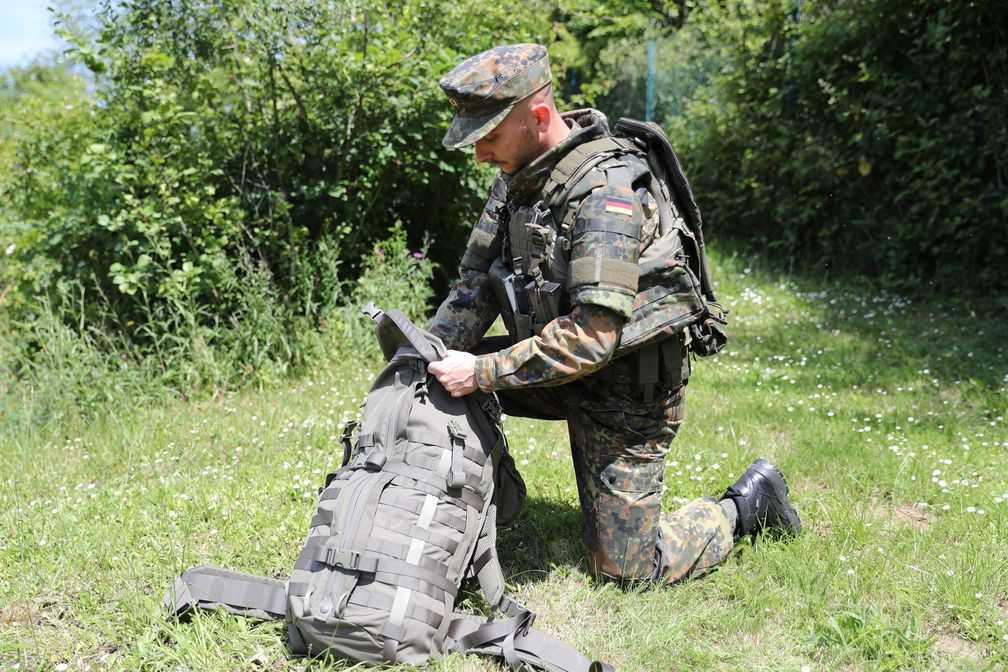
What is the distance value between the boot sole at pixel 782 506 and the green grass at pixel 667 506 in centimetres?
9

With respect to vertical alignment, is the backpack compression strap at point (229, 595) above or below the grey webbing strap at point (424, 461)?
below

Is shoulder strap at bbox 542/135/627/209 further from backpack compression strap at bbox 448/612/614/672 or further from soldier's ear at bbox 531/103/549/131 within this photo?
backpack compression strap at bbox 448/612/614/672

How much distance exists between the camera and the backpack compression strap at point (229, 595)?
2799 millimetres

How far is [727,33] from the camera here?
933 cm

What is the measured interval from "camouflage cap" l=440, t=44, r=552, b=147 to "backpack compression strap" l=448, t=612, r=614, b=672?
163cm

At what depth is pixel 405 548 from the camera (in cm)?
257

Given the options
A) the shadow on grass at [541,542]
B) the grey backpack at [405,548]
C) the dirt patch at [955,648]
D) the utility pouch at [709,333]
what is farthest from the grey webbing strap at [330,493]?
the dirt patch at [955,648]

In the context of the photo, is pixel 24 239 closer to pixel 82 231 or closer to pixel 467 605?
pixel 82 231

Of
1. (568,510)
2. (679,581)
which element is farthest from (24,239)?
(679,581)

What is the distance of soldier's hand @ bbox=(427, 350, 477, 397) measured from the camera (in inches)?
113

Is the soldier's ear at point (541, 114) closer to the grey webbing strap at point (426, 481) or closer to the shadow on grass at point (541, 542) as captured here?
the grey webbing strap at point (426, 481)

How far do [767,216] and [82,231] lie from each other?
6749 millimetres

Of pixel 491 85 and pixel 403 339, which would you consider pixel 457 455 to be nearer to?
pixel 403 339

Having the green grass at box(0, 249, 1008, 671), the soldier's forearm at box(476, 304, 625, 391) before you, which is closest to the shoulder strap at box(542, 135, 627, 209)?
the soldier's forearm at box(476, 304, 625, 391)
